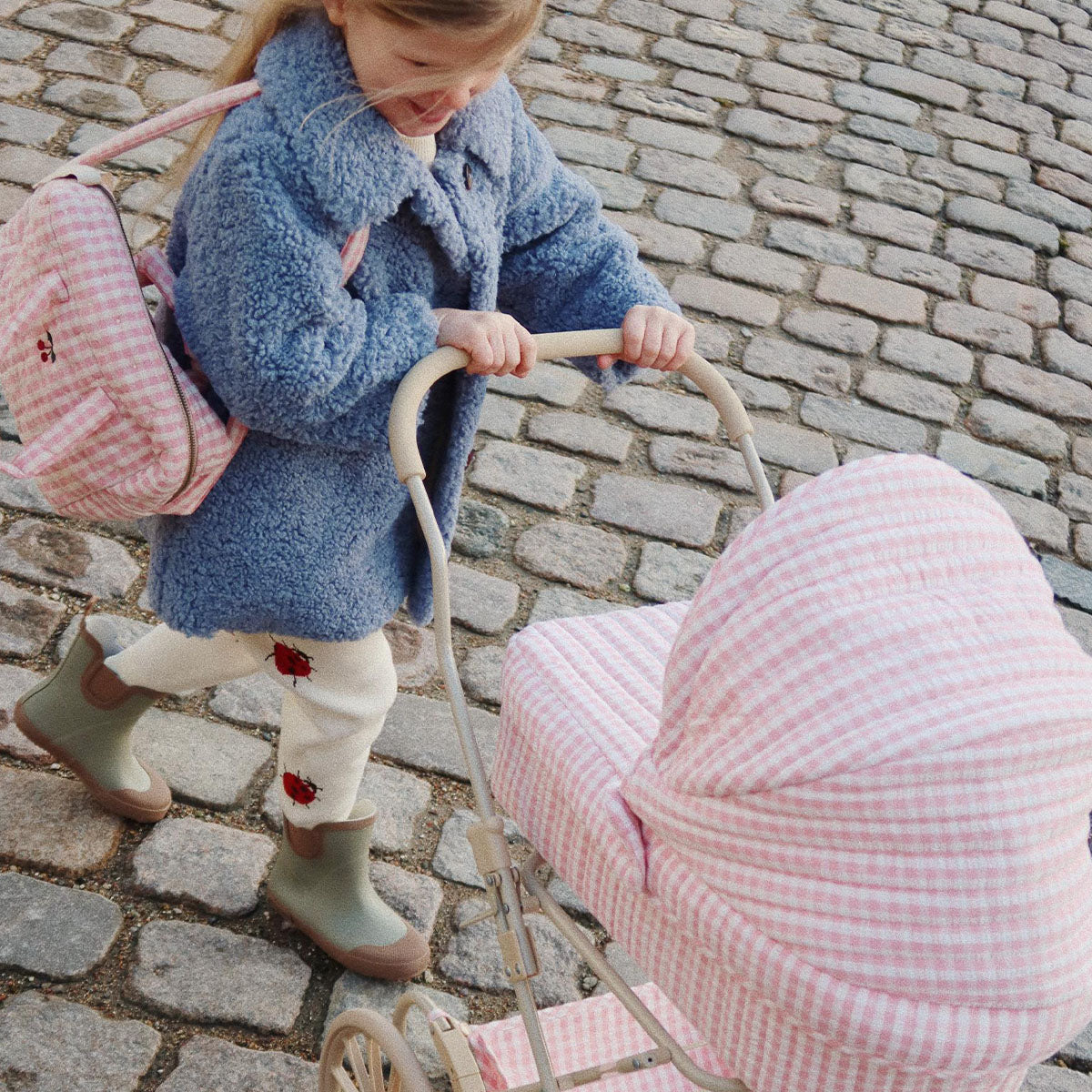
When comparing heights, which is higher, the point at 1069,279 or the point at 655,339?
the point at 655,339

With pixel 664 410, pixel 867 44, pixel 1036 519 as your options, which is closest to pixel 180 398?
pixel 664 410

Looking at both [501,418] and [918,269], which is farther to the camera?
[918,269]

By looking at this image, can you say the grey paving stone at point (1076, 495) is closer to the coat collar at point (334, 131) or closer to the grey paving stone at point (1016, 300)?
the grey paving stone at point (1016, 300)

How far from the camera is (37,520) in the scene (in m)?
3.22

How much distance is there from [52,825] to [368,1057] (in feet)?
2.87

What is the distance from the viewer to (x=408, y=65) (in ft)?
5.90

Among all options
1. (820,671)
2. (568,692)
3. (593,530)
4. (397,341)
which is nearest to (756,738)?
(820,671)

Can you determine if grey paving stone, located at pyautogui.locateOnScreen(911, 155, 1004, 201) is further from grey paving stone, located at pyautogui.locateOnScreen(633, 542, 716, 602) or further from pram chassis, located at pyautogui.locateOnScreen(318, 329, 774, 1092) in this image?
pram chassis, located at pyautogui.locateOnScreen(318, 329, 774, 1092)

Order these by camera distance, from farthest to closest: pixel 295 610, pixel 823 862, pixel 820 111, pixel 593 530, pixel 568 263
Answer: pixel 820 111 < pixel 593 530 < pixel 568 263 < pixel 295 610 < pixel 823 862

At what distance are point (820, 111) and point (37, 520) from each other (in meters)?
3.52

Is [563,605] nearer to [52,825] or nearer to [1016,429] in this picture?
[52,825]

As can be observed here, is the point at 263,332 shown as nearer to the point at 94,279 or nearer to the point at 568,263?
the point at 94,279

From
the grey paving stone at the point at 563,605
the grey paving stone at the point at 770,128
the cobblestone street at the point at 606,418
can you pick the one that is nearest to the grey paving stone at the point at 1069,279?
the cobblestone street at the point at 606,418

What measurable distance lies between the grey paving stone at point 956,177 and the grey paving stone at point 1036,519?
1.68 meters
